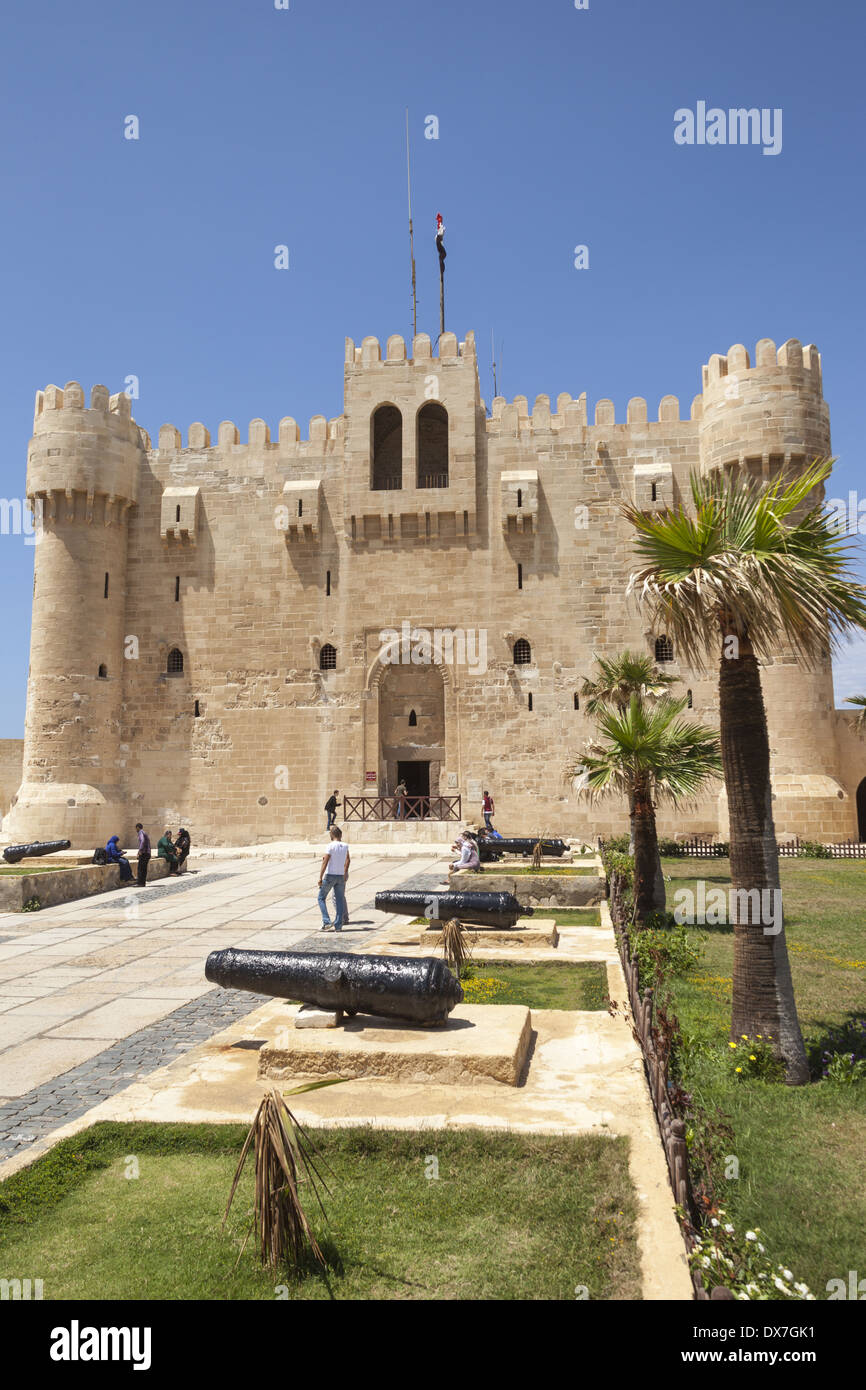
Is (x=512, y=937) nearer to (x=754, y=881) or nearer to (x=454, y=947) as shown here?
(x=454, y=947)

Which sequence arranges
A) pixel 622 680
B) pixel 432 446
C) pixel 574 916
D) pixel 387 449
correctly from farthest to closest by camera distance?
1. pixel 432 446
2. pixel 387 449
3. pixel 622 680
4. pixel 574 916

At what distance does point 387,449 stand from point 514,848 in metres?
15.7

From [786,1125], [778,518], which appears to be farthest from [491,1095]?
[778,518]

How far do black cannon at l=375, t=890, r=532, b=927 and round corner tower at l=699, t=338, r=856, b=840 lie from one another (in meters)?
15.0

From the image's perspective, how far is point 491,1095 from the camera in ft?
16.5

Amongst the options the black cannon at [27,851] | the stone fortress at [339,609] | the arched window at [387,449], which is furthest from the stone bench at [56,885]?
the arched window at [387,449]

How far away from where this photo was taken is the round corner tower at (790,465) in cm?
2266

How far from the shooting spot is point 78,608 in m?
25.9

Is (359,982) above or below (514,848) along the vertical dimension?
above

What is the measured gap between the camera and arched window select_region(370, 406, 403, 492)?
2748cm

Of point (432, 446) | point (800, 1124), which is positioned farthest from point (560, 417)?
point (800, 1124)

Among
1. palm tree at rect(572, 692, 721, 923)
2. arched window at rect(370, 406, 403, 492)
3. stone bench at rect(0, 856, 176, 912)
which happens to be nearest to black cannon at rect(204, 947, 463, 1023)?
palm tree at rect(572, 692, 721, 923)

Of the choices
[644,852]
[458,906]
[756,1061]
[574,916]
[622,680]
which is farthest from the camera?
[622,680]

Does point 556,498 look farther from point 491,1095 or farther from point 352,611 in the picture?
point 491,1095
